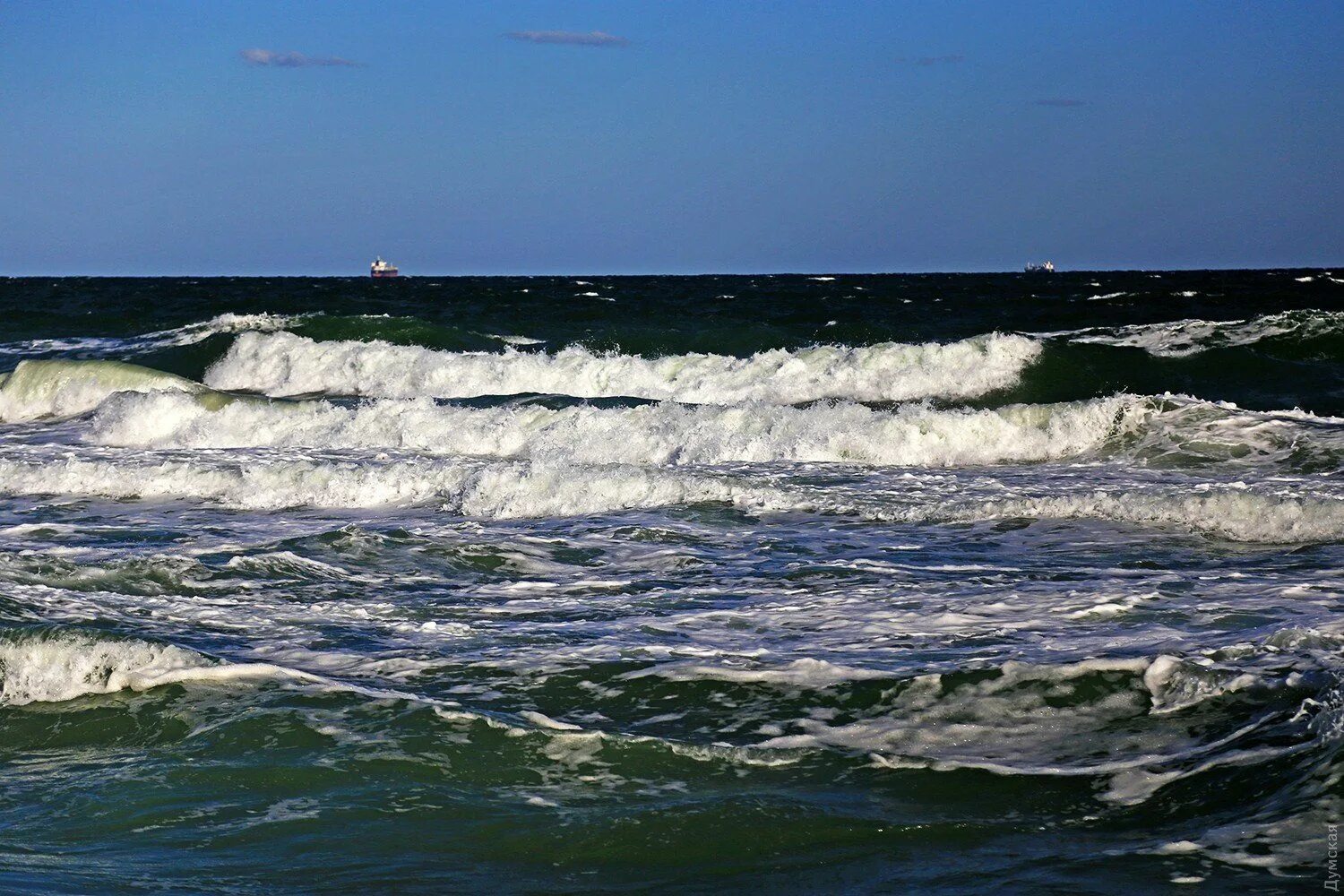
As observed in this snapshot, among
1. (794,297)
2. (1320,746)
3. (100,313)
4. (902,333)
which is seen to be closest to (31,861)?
(1320,746)

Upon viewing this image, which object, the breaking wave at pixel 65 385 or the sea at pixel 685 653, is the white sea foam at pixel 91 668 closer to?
the sea at pixel 685 653

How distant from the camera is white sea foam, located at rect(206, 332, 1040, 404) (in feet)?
59.5

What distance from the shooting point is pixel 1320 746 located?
4.04 metres

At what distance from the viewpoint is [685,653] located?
5.53 meters

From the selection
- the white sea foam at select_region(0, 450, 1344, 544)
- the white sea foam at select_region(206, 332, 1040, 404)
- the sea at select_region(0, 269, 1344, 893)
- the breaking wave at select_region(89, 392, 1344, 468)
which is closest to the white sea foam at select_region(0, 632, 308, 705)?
the sea at select_region(0, 269, 1344, 893)

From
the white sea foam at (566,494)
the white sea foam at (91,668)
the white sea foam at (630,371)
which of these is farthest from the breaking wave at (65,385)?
the white sea foam at (91,668)

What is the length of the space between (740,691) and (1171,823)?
1.75 m

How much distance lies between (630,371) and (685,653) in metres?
14.5

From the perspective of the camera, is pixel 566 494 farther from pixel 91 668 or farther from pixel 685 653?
pixel 91 668

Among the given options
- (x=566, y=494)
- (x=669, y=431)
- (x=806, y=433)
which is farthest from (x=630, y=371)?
(x=566, y=494)

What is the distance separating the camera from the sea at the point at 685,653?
3.60 meters

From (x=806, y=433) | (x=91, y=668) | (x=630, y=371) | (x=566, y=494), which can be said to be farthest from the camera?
(x=630, y=371)

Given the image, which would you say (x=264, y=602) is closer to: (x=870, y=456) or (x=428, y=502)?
(x=428, y=502)

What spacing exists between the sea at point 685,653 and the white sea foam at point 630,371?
441 cm
